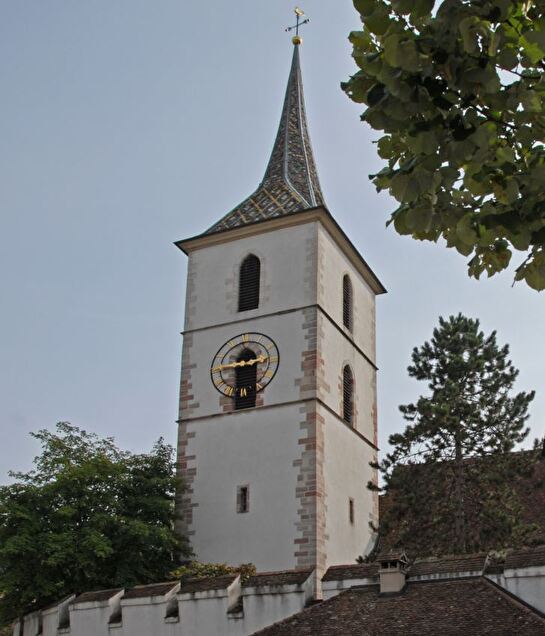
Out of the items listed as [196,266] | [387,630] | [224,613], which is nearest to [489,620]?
[387,630]

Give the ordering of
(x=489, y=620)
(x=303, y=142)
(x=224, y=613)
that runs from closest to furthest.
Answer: (x=489, y=620)
(x=224, y=613)
(x=303, y=142)

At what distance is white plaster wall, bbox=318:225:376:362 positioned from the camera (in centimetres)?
2667

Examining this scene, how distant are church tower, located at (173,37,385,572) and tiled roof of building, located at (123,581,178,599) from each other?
4.80 meters

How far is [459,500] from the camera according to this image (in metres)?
22.8

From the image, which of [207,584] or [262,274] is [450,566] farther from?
[262,274]

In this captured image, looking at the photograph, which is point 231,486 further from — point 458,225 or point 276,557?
point 458,225

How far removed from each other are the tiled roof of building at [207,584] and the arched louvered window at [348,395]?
9.02 meters

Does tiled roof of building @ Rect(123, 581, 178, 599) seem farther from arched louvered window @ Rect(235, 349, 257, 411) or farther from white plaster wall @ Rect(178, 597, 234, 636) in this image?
arched louvered window @ Rect(235, 349, 257, 411)

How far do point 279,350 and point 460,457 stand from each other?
5.32 metres

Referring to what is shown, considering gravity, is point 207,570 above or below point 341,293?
below

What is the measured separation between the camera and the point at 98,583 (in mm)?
21766

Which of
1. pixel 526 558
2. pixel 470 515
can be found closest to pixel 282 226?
pixel 470 515

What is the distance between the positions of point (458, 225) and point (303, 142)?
28.7 m

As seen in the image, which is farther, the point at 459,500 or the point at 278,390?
the point at 278,390
